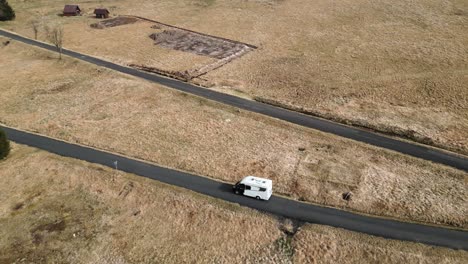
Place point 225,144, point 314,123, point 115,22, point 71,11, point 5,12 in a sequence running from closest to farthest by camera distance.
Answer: point 225,144, point 314,123, point 5,12, point 115,22, point 71,11

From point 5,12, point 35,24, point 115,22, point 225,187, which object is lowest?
point 35,24

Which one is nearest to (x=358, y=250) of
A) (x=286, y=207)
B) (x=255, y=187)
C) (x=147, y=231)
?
(x=286, y=207)

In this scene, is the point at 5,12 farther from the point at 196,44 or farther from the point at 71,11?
the point at 196,44

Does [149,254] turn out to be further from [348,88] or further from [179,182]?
[348,88]

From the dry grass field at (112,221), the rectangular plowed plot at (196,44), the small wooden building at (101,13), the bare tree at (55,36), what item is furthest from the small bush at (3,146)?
the small wooden building at (101,13)

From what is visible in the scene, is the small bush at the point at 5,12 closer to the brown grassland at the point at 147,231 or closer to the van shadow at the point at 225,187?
the brown grassland at the point at 147,231

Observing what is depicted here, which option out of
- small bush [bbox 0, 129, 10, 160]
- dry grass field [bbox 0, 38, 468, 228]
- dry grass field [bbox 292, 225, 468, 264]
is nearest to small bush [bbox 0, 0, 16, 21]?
dry grass field [bbox 0, 38, 468, 228]

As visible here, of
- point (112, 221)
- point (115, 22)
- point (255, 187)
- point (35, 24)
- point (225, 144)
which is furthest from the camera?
point (115, 22)

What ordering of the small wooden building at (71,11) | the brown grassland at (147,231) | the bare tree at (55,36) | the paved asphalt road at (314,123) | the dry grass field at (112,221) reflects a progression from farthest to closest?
the small wooden building at (71,11) → the bare tree at (55,36) → the paved asphalt road at (314,123) → the dry grass field at (112,221) → the brown grassland at (147,231)
